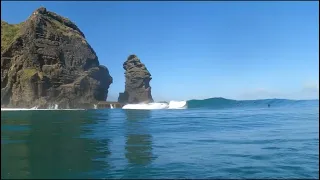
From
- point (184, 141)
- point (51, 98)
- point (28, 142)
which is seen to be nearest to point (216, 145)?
point (184, 141)

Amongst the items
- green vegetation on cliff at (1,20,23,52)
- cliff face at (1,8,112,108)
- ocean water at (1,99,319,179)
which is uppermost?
green vegetation on cliff at (1,20,23,52)

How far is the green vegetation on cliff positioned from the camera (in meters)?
169

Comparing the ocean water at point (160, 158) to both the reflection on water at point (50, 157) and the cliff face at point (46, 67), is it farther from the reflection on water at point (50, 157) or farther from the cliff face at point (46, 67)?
the cliff face at point (46, 67)

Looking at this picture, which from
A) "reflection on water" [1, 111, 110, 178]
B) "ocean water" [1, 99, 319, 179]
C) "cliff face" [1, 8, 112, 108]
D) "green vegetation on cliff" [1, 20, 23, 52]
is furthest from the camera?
"green vegetation on cliff" [1, 20, 23, 52]

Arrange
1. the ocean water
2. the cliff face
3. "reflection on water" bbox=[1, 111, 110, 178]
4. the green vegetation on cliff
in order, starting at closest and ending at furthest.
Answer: "reflection on water" bbox=[1, 111, 110, 178]
the ocean water
the cliff face
the green vegetation on cliff

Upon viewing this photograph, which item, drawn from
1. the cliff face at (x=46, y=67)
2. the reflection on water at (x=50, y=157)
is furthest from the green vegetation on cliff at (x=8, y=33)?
the reflection on water at (x=50, y=157)

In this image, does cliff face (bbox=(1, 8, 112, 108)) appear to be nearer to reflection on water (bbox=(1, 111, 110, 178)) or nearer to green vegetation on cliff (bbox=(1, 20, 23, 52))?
green vegetation on cliff (bbox=(1, 20, 23, 52))

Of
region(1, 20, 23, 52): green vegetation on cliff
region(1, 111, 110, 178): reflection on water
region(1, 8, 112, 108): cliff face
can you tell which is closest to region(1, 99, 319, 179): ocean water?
region(1, 111, 110, 178): reflection on water

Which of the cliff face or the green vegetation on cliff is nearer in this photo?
the cliff face

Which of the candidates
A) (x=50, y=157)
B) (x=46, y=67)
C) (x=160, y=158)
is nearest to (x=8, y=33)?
(x=46, y=67)

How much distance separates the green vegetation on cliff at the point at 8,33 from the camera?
553 feet

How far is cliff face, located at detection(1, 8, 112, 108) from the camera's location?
505 ft

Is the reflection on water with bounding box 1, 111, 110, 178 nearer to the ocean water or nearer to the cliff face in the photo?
the ocean water

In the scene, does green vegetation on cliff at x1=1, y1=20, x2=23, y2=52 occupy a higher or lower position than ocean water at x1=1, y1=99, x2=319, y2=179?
higher
